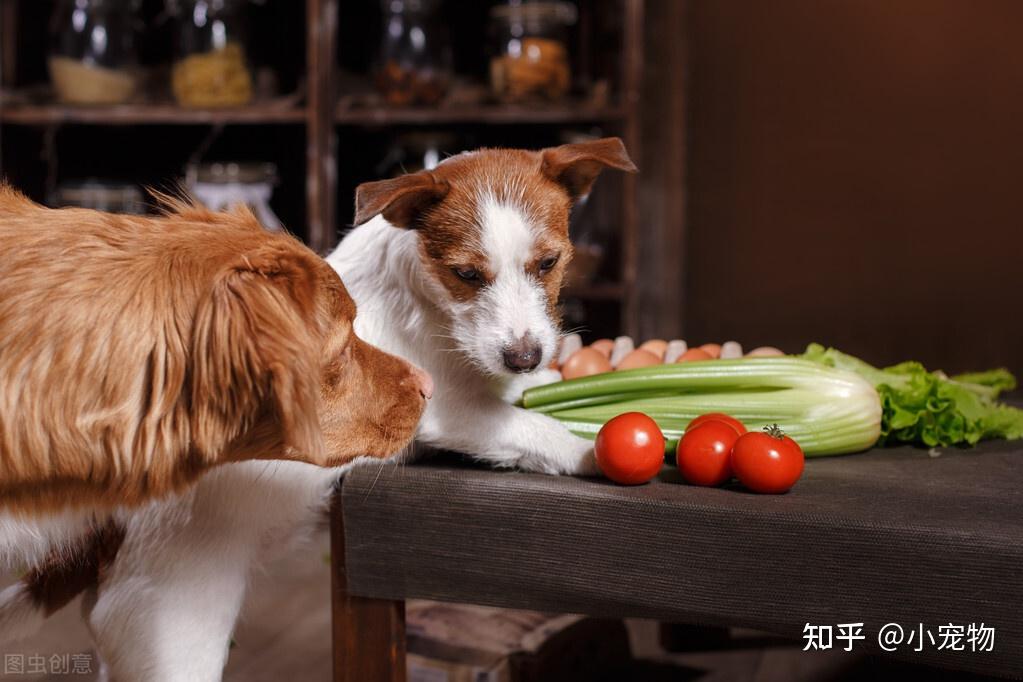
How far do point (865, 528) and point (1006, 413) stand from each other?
682mm

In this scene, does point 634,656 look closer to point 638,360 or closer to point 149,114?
point 638,360

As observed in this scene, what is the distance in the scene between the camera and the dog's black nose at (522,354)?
1417mm

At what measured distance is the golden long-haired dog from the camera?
3.61 feet

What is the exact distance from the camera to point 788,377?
5.50 feet

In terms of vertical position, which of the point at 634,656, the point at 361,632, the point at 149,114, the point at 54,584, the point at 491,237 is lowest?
the point at 634,656

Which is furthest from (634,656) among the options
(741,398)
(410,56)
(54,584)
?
(410,56)

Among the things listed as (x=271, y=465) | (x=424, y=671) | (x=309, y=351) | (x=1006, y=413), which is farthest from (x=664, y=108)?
(x=309, y=351)

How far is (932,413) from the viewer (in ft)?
5.73

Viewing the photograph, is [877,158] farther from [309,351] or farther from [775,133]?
[309,351]

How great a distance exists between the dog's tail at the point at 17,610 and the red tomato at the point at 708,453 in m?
0.92

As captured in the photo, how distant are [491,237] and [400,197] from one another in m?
0.14

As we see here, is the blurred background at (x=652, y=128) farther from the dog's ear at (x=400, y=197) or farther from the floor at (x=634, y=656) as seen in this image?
the dog's ear at (x=400, y=197)

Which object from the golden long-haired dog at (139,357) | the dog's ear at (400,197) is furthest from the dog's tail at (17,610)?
the dog's ear at (400,197)

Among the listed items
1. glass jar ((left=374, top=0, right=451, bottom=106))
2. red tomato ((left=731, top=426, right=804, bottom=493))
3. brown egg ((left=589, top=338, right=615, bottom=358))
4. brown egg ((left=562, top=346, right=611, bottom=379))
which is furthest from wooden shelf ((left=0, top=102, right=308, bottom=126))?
red tomato ((left=731, top=426, right=804, bottom=493))
